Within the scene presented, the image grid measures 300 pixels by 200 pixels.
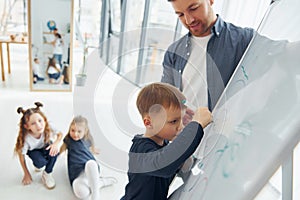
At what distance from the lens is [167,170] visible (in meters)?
0.67

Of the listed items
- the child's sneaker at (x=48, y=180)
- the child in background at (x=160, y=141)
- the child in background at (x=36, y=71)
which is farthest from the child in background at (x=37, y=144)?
the child in background at (x=36, y=71)

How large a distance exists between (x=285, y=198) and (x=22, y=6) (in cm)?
435

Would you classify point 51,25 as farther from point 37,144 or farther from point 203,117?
point 203,117

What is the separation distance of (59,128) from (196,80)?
1.71 meters

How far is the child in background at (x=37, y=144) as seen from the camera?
1704mm

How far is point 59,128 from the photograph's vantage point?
7.50 feet

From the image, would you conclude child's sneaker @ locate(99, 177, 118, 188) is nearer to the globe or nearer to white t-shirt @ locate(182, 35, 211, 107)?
white t-shirt @ locate(182, 35, 211, 107)

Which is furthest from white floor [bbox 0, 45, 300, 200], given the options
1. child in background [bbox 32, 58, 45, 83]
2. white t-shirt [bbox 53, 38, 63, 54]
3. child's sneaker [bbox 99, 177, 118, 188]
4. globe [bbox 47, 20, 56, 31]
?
globe [bbox 47, 20, 56, 31]

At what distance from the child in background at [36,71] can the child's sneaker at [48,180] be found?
1.38m

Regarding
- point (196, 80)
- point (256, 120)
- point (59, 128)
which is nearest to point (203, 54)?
point (196, 80)

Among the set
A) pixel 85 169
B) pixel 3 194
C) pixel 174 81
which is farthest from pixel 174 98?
pixel 3 194

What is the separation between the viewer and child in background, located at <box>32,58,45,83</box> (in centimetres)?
282

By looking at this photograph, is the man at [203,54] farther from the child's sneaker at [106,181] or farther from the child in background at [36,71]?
the child in background at [36,71]

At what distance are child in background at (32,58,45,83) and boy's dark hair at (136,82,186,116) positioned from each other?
7.68 feet
